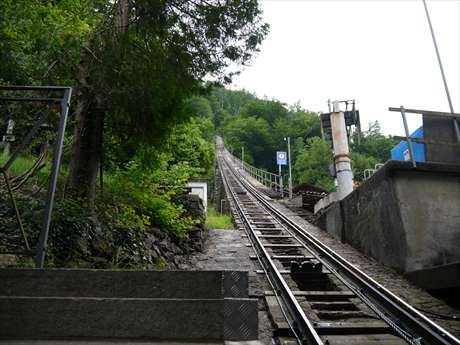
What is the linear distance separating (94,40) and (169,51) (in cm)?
148

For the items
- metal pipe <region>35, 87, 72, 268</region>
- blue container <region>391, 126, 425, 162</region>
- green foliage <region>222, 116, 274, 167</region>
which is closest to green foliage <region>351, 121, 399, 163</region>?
green foliage <region>222, 116, 274, 167</region>

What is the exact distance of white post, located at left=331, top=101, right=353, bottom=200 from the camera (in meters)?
12.7

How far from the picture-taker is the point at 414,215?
8039 millimetres

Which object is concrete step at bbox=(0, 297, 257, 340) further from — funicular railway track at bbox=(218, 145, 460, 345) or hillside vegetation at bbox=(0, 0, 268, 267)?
hillside vegetation at bbox=(0, 0, 268, 267)

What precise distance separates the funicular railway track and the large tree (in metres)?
3.85

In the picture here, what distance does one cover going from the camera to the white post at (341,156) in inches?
499

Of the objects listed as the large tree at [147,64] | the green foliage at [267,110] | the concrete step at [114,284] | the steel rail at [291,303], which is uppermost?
the green foliage at [267,110]

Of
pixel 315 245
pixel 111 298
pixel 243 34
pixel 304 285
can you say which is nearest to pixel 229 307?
pixel 111 298

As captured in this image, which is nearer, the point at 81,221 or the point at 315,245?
the point at 81,221

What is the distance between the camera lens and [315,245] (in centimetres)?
1012

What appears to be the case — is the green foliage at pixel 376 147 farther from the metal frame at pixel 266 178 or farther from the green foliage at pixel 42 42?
the green foliage at pixel 42 42

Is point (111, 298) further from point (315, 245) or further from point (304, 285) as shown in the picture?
point (315, 245)

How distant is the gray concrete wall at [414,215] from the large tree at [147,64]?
4.20m

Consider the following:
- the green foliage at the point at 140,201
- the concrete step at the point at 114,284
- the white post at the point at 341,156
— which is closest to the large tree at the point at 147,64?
the green foliage at the point at 140,201
